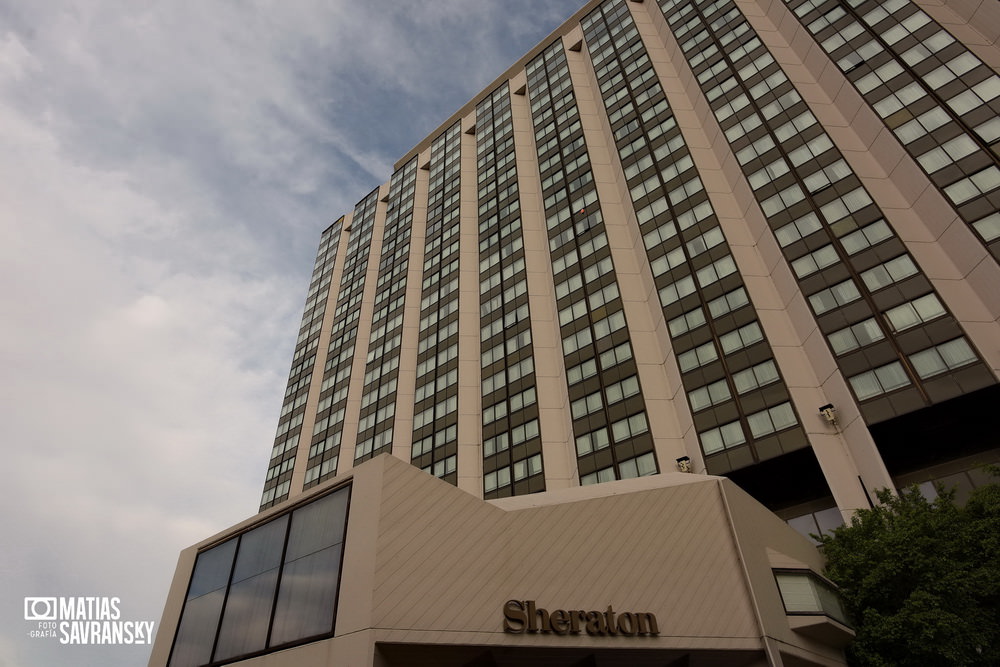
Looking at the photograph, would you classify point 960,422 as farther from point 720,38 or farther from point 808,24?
point 720,38

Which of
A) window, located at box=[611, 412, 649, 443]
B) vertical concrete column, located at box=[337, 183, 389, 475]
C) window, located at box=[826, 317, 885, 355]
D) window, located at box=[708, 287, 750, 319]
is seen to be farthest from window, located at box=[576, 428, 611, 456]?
vertical concrete column, located at box=[337, 183, 389, 475]

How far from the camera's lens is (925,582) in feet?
75.0

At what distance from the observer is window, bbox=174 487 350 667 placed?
1864cm

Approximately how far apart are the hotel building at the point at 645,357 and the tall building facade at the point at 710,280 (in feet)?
0.74

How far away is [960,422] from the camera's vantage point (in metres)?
31.7

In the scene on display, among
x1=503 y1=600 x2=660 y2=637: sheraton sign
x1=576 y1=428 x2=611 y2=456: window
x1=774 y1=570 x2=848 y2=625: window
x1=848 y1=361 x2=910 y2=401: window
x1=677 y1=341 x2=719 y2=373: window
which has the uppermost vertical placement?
x1=677 y1=341 x2=719 y2=373: window

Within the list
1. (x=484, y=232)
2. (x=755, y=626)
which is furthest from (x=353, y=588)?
(x=484, y=232)

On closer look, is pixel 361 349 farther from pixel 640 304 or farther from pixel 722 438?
pixel 722 438

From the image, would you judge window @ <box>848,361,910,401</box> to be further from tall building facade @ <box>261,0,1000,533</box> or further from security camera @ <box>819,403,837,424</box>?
security camera @ <box>819,403,837,424</box>

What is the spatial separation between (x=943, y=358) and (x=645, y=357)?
61.2 feet

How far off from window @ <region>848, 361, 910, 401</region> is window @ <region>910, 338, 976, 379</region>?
818 mm

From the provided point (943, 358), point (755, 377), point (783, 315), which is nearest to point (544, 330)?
point (755, 377)

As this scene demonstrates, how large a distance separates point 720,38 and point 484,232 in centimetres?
3160

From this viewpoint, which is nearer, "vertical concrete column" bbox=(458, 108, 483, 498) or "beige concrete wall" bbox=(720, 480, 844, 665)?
"beige concrete wall" bbox=(720, 480, 844, 665)
